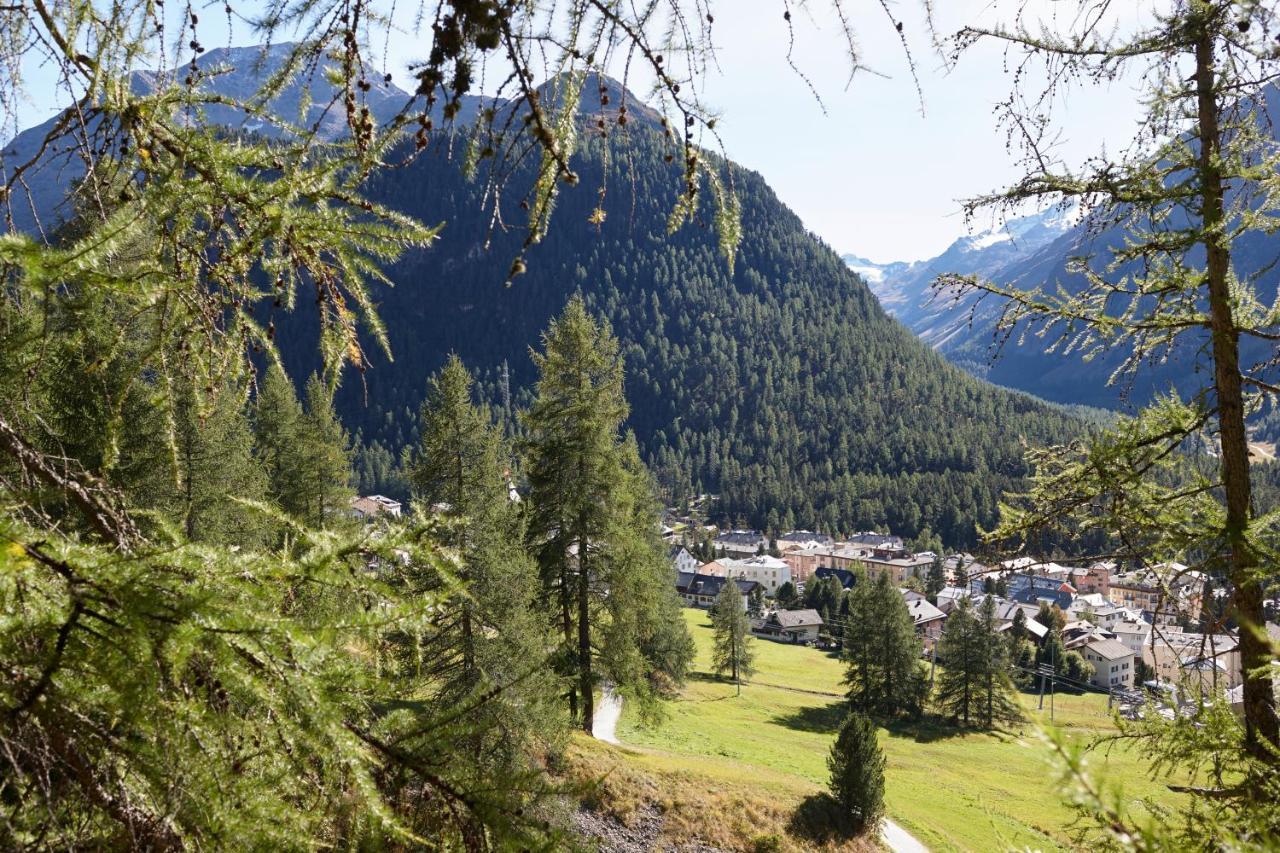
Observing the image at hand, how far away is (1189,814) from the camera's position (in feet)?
11.8

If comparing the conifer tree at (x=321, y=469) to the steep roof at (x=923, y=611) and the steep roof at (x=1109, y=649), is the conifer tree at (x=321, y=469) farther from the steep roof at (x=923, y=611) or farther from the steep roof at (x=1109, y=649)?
the steep roof at (x=1109, y=649)

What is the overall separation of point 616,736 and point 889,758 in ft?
44.7

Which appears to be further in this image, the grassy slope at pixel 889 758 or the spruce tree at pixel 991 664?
the spruce tree at pixel 991 664

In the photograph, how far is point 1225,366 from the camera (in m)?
4.70

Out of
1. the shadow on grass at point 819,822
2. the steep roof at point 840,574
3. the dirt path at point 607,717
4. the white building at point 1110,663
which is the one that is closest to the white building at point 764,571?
the steep roof at point 840,574

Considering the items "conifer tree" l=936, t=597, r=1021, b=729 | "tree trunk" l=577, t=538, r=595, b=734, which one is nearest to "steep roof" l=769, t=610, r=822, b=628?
"conifer tree" l=936, t=597, r=1021, b=729

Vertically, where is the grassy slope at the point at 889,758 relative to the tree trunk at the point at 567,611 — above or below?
below

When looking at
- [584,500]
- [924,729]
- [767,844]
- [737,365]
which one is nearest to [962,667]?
[924,729]

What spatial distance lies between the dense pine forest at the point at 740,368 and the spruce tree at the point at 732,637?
58678mm

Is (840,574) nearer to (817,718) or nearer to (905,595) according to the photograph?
(905,595)

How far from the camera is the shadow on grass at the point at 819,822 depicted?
15945 mm

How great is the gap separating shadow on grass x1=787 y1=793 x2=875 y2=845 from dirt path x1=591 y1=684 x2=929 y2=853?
4.87ft

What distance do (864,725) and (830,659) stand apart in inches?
1622

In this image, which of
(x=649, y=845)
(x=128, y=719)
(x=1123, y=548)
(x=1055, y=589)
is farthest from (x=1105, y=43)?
(x=1055, y=589)
